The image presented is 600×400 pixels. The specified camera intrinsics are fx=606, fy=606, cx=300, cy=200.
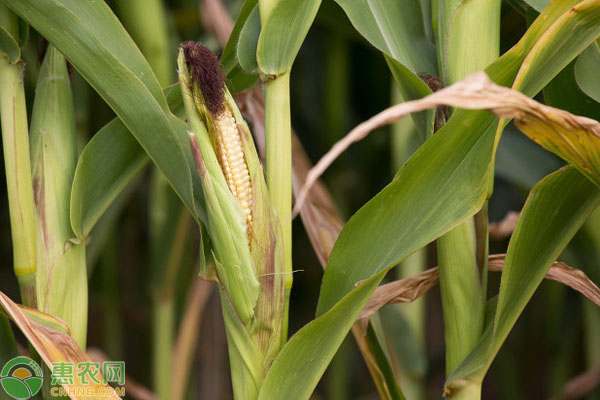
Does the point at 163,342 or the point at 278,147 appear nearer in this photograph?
the point at 278,147

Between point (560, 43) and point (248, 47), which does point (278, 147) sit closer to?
point (248, 47)

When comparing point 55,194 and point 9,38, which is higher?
point 9,38

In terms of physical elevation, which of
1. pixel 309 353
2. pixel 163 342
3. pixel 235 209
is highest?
pixel 235 209

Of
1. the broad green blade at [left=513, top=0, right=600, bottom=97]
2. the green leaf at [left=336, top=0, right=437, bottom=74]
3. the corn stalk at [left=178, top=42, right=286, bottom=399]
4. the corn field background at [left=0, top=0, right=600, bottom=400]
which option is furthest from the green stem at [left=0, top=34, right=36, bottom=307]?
the broad green blade at [left=513, top=0, right=600, bottom=97]

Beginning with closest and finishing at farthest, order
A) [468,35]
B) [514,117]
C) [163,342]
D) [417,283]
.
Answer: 1. [514,117]
2. [468,35]
3. [417,283]
4. [163,342]

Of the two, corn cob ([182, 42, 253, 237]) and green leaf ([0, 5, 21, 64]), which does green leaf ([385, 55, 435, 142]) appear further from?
green leaf ([0, 5, 21, 64])

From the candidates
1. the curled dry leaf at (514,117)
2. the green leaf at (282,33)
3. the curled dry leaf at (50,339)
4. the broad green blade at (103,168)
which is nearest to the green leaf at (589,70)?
the curled dry leaf at (514,117)

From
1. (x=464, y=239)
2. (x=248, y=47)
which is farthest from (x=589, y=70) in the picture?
(x=248, y=47)
